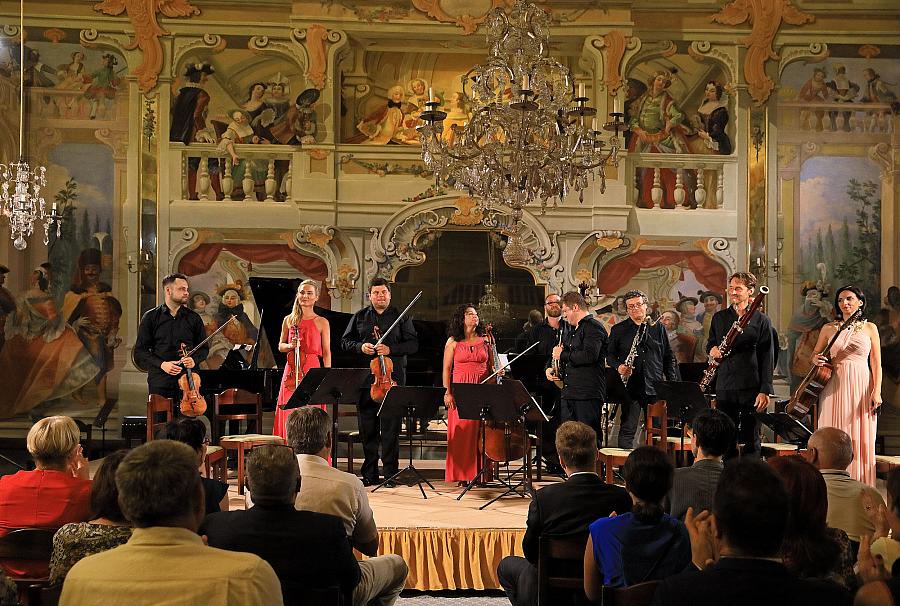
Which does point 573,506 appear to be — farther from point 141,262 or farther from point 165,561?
point 141,262

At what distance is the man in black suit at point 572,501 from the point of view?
368 centimetres

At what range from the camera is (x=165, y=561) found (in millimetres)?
2119

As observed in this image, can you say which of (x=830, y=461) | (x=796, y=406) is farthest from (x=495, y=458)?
(x=830, y=461)

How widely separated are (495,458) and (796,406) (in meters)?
2.19

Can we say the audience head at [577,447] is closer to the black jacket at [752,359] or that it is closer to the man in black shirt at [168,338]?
the black jacket at [752,359]

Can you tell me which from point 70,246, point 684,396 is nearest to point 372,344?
point 684,396

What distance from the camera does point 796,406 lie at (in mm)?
7070

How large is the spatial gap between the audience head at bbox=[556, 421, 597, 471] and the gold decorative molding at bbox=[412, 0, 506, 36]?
8444mm

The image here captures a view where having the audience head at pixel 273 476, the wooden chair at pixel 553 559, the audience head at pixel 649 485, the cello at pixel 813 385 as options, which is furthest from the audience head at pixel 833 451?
the cello at pixel 813 385

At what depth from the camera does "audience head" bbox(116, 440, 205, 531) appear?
2158 millimetres

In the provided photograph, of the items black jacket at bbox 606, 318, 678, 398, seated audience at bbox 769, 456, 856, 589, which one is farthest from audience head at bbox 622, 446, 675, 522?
black jacket at bbox 606, 318, 678, 398

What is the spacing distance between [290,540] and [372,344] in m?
4.51

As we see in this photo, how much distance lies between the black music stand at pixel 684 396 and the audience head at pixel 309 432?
3.40 meters

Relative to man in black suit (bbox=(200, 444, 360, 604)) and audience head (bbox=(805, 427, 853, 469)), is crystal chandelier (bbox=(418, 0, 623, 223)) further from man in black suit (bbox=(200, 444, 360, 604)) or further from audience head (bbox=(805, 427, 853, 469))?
man in black suit (bbox=(200, 444, 360, 604))
